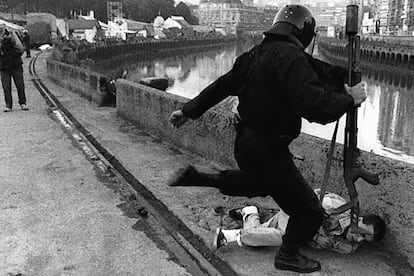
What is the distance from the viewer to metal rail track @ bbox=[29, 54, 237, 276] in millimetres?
3607

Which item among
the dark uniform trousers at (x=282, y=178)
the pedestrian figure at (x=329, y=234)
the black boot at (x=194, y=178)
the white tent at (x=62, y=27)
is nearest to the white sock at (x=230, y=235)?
the pedestrian figure at (x=329, y=234)

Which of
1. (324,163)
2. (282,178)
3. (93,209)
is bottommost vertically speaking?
(93,209)

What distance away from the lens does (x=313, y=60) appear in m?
3.04

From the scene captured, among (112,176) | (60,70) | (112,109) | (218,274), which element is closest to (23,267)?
(218,274)

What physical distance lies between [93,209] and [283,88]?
2504 mm

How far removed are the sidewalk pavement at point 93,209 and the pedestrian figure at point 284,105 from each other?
0.43 meters

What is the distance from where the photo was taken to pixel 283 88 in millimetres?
2965

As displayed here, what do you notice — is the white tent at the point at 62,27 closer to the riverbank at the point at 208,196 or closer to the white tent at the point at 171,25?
the white tent at the point at 171,25

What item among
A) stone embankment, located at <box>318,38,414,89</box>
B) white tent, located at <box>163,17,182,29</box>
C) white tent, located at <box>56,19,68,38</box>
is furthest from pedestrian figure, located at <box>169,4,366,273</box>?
white tent, located at <box>163,17,182,29</box>

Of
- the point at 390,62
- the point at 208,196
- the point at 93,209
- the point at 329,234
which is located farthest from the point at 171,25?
the point at 329,234

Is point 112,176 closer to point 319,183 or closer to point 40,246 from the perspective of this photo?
point 40,246

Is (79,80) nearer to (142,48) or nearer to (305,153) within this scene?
(305,153)

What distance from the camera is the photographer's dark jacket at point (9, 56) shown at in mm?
9484

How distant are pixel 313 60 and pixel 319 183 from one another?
5.67ft
